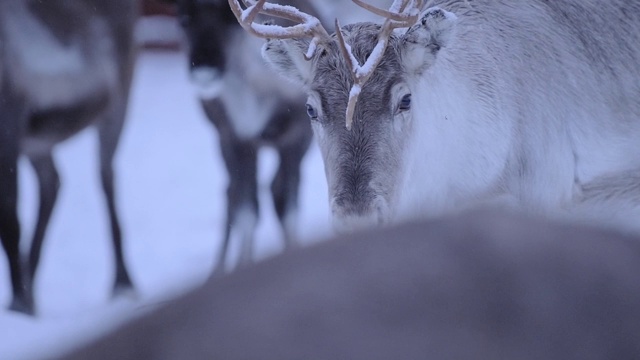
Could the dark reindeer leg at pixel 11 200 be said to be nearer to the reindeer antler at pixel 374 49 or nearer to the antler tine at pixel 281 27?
the antler tine at pixel 281 27

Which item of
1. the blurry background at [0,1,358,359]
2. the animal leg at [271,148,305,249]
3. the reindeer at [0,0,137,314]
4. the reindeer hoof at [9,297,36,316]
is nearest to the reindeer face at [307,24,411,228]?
the blurry background at [0,1,358,359]

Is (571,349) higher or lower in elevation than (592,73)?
higher

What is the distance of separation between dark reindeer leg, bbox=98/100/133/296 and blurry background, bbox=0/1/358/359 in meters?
0.07

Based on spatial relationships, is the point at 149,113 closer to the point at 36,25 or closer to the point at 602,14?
the point at 36,25

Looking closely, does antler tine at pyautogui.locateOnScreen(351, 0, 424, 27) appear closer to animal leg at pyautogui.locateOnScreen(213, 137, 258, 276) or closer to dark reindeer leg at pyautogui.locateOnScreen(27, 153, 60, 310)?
animal leg at pyautogui.locateOnScreen(213, 137, 258, 276)

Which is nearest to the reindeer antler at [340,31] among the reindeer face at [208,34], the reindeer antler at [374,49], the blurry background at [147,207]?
the reindeer antler at [374,49]

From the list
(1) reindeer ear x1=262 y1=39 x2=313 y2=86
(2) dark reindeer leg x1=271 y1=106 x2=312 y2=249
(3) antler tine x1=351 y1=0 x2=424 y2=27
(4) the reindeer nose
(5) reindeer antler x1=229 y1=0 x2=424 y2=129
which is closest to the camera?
(4) the reindeer nose

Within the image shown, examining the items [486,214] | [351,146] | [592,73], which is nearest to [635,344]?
[486,214]

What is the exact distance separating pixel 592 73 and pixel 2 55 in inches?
90.7

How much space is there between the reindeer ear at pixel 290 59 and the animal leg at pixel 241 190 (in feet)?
4.07

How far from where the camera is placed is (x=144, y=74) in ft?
21.7

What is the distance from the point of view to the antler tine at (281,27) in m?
2.72

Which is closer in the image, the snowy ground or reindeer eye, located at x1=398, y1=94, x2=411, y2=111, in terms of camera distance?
reindeer eye, located at x1=398, y1=94, x2=411, y2=111

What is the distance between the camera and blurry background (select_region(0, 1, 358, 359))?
3906mm
